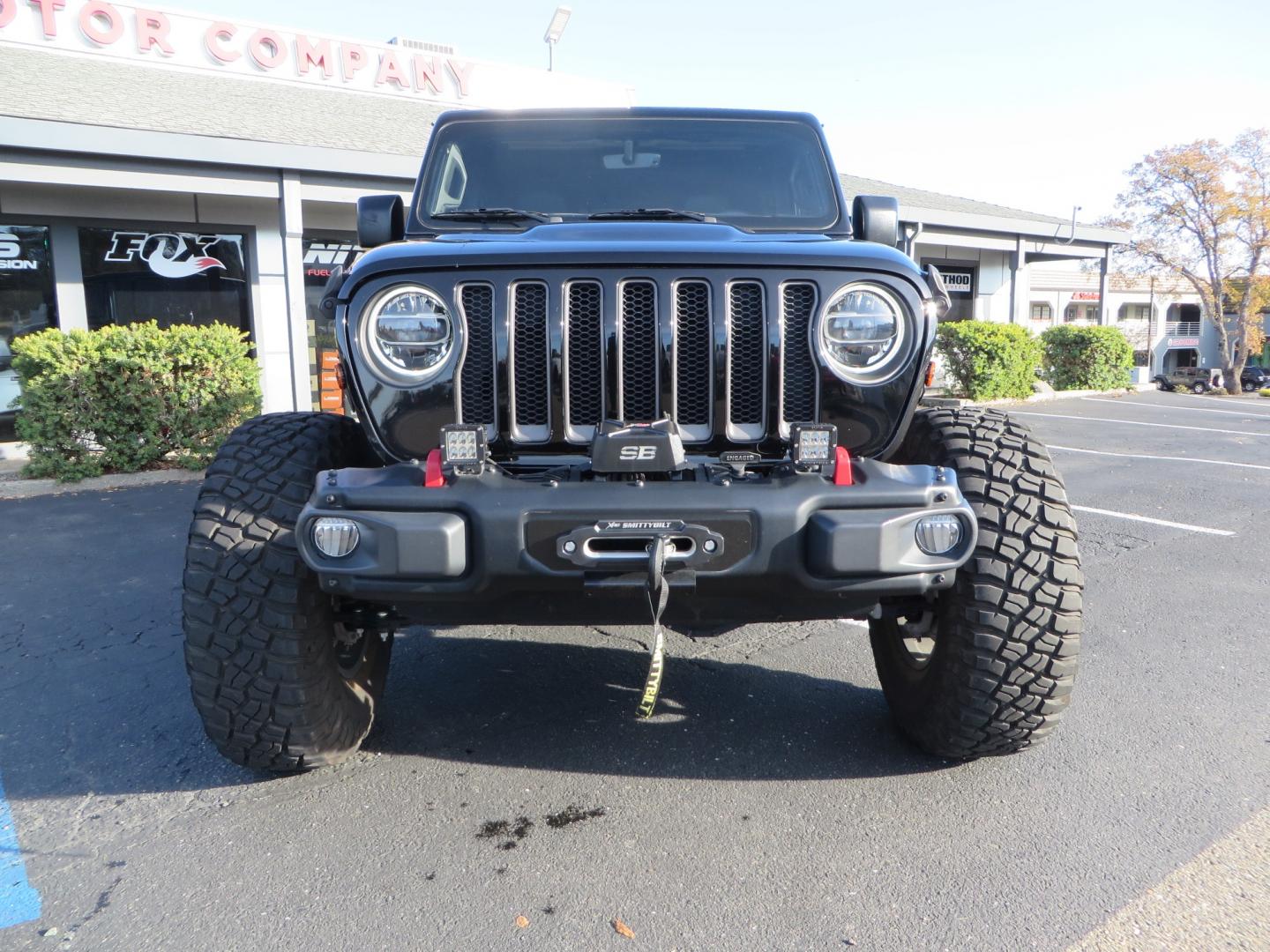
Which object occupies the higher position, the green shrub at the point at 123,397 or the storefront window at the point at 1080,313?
the storefront window at the point at 1080,313

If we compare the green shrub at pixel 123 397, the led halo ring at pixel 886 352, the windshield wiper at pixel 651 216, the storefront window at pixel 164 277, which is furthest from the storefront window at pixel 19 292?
the led halo ring at pixel 886 352

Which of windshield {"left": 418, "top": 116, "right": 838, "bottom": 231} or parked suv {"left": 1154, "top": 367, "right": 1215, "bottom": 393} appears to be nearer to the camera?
windshield {"left": 418, "top": 116, "right": 838, "bottom": 231}

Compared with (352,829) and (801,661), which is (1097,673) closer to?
(801,661)

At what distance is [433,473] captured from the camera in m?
2.19

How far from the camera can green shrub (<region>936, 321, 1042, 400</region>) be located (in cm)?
1516

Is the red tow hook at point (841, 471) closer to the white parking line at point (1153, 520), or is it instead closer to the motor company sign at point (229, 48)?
the white parking line at point (1153, 520)

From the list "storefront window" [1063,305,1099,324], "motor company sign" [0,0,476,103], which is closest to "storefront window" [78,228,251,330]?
"motor company sign" [0,0,476,103]

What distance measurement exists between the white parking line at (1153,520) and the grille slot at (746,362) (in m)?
4.94

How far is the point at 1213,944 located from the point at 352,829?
6.72ft

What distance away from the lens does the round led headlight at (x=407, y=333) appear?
7.80ft

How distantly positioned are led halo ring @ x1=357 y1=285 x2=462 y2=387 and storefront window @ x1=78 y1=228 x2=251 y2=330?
10.0 meters

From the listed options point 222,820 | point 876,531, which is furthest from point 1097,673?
point 222,820

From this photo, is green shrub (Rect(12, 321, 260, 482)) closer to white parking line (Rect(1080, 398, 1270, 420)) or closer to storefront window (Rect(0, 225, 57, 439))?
storefront window (Rect(0, 225, 57, 439))

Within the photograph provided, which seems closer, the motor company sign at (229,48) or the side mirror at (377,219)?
the side mirror at (377,219)
